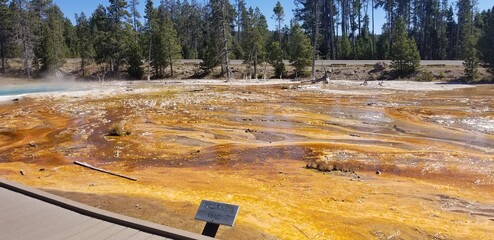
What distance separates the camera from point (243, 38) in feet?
172

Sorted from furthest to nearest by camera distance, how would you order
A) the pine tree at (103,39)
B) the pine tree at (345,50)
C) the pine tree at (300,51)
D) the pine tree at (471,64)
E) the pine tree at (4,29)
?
1. the pine tree at (345,50)
2. the pine tree at (4,29)
3. the pine tree at (103,39)
4. the pine tree at (300,51)
5. the pine tree at (471,64)

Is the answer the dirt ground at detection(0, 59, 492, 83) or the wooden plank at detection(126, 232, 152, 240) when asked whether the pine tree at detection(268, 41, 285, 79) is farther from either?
the wooden plank at detection(126, 232, 152, 240)

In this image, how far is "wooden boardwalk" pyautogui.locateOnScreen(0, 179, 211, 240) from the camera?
484 cm

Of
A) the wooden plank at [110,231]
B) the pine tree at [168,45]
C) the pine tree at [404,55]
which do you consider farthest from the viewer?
the pine tree at [168,45]

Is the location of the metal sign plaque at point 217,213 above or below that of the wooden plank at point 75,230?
above

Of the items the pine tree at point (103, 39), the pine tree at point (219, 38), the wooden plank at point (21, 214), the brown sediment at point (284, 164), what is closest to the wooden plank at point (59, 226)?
the wooden plank at point (21, 214)

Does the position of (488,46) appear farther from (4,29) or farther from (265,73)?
(4,29)

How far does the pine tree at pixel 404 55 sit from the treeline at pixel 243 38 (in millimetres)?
102

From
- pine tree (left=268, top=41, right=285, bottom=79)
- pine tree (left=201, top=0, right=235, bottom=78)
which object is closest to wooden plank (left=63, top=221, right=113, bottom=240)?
pine tree (left=201, top=0, right=235, bottom=78)

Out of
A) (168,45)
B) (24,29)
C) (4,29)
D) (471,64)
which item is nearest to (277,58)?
(168,45)

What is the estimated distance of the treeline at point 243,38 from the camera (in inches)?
1796

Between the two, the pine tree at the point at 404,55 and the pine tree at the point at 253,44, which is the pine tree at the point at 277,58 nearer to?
the pine tree at the point at 253,44

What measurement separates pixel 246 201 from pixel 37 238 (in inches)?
166

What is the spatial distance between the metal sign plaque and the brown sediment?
1.57m
